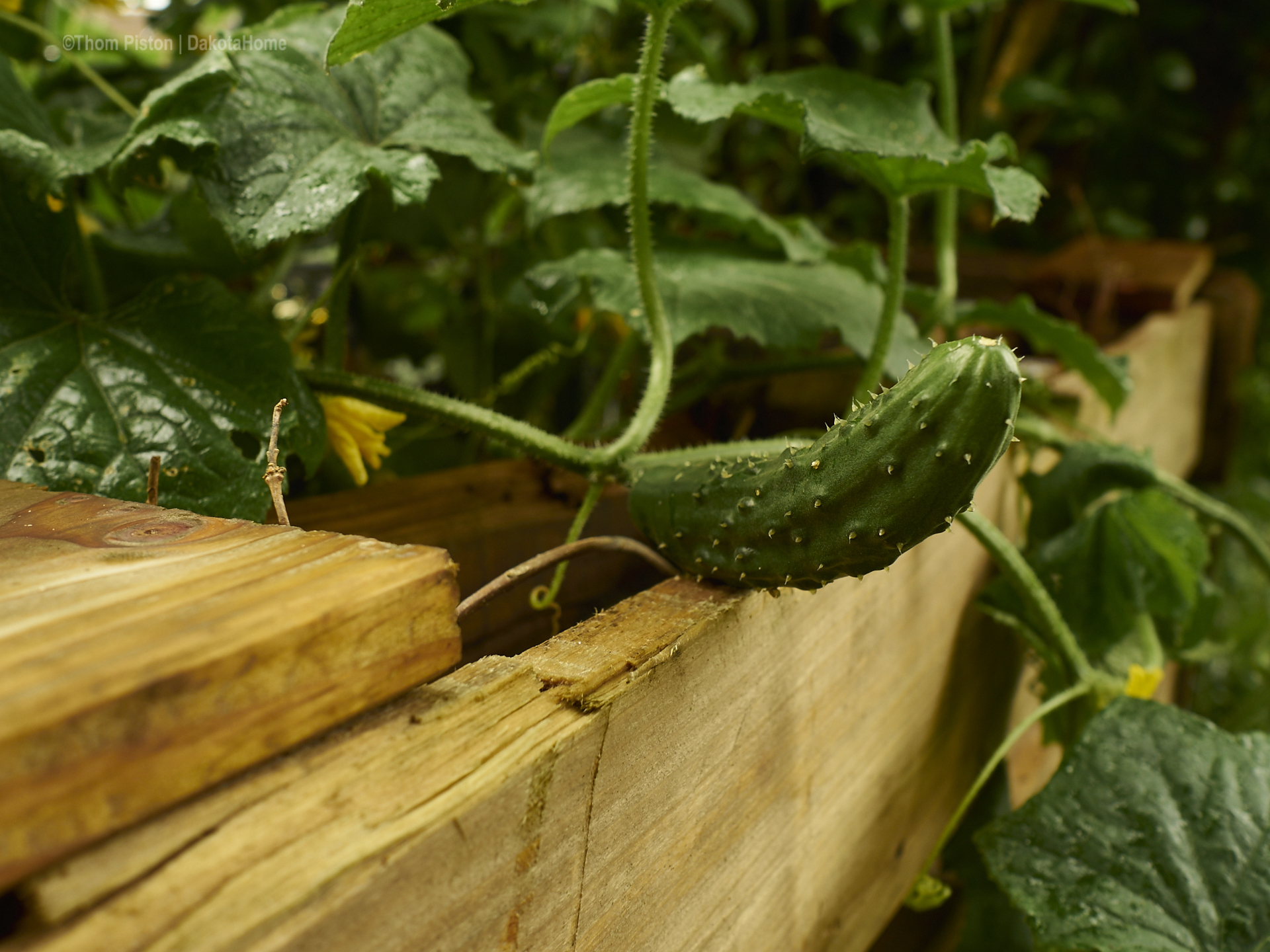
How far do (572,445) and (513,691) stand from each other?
→ 0.28 meters

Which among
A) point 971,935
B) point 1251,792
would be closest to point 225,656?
point 1251,792

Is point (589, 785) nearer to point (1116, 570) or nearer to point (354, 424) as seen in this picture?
point (354, 424)

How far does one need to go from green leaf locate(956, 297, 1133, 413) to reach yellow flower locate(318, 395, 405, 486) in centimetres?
63

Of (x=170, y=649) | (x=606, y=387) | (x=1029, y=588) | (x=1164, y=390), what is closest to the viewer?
(x=170, y=649)

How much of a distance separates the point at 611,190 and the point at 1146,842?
675 millimetres

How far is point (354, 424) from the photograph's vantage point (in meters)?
0.65

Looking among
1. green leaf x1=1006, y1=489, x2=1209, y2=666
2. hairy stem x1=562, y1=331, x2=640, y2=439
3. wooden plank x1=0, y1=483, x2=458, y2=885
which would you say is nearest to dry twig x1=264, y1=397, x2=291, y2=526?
wooden plank x1=0, y1=483, x2=458, y2=885

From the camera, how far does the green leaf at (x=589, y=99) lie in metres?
0.65

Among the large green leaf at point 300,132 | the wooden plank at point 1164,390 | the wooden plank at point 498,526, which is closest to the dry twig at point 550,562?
the wooden plank at point 498,526

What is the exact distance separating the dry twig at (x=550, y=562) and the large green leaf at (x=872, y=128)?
0.90 ft

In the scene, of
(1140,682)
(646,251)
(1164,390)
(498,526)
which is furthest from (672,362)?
(1164,390)

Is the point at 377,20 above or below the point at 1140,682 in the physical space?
above

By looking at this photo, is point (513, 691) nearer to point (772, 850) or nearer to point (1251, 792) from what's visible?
point (772, 850)

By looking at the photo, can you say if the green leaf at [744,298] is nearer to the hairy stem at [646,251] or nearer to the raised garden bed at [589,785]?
the hairy stem at [646,251]
